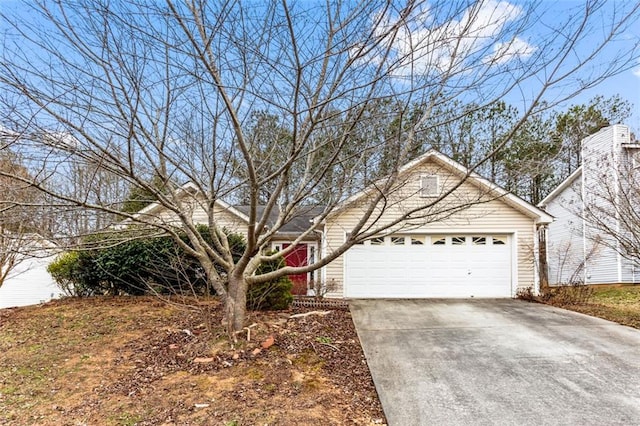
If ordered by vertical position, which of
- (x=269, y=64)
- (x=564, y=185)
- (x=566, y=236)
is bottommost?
(x=566, y=236)

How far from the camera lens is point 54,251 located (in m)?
6.21

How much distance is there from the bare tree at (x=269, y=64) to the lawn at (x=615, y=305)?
6167 millimetres

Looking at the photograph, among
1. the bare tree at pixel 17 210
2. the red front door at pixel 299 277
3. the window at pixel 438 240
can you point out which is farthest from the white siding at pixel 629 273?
the bare tree at pixel 17 210

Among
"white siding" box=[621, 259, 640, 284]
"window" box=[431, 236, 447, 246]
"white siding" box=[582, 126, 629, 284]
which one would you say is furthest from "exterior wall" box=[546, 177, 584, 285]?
"window" box=[431, 236, 447, 246]

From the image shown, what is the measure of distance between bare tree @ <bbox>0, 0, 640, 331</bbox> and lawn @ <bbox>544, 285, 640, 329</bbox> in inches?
243

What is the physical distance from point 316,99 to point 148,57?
2063 mm

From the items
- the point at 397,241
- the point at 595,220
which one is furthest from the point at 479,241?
the point at 595,220

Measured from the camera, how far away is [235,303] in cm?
638

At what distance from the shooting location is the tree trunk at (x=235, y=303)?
20.8ft

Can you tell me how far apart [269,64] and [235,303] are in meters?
3.76

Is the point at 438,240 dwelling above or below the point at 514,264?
above

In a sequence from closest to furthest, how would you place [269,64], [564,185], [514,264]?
1. [269,64]
2. [514,264]
3. [564,185]

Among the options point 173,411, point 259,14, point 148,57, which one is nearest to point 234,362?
point 173,411

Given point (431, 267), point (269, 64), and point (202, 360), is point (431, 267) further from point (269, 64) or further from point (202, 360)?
point (269, 64)
